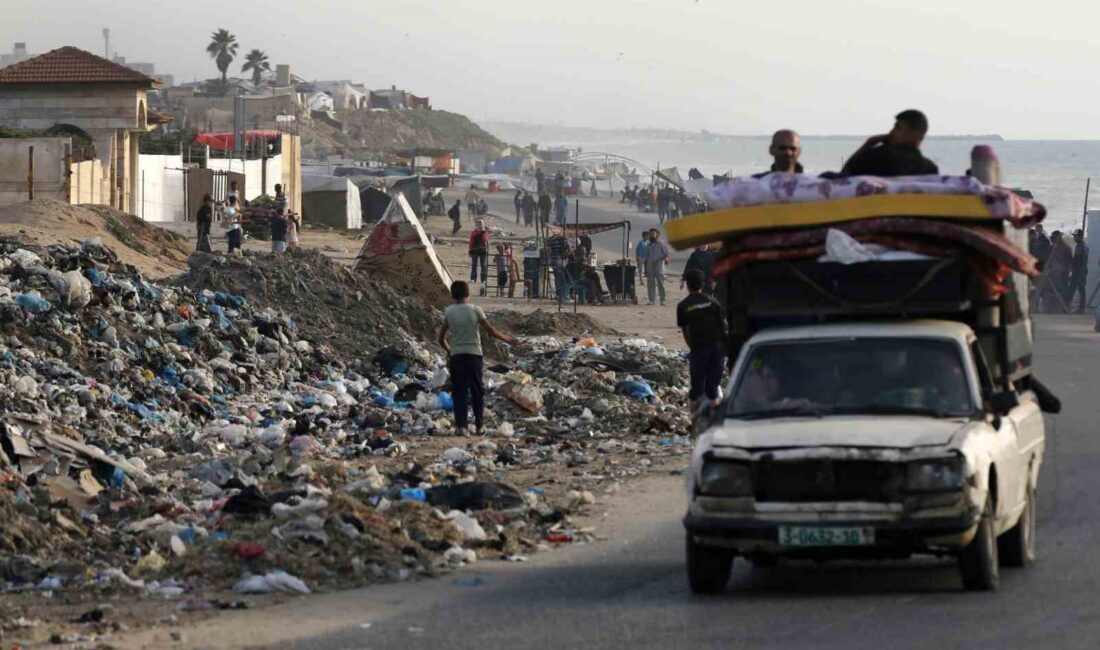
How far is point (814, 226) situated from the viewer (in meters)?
10.2

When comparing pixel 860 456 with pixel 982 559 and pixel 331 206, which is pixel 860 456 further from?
pixel 331 206

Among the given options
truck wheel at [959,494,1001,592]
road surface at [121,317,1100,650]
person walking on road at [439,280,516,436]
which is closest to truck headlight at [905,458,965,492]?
truck wheel at [959,494,1001,592]

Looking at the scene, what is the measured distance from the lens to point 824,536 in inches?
347

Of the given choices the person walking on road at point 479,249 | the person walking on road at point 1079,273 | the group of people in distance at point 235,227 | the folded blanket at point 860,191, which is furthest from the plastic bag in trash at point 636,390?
the person walking on road at point 1079,273

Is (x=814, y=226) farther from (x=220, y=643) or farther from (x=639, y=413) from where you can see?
(x=639, y=413)

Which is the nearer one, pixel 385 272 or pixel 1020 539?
pixel 1020 539

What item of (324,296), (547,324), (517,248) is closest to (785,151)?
(324,296)

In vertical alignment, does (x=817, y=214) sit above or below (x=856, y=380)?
above

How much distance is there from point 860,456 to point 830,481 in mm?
213

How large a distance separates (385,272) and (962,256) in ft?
65.6

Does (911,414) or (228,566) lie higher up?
(911,414)

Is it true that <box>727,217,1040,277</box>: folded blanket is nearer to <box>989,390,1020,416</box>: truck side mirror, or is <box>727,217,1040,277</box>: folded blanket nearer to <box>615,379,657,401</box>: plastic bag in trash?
<box>989,390,1020,416</box>: truck side mirror

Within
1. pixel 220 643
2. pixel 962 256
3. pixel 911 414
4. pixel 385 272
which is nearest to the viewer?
pixel 220 643

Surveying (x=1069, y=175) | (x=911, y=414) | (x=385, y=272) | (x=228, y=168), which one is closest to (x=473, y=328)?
(x=911, y=414)
